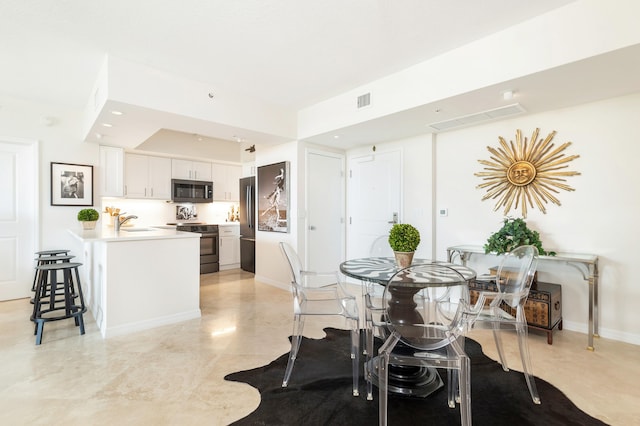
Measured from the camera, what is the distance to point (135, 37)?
2.66 metres


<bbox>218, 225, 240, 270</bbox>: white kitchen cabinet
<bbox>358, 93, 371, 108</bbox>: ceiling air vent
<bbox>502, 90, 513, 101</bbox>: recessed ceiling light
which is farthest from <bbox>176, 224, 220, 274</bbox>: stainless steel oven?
<bbox>502, 90, 513, 101</bbox>: recessed ceiling light

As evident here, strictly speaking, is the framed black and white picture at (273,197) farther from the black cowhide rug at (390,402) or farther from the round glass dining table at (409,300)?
the black cowhide rug at (390,402)

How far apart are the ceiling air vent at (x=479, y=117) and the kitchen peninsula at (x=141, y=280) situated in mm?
3180

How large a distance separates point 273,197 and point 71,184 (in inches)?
116

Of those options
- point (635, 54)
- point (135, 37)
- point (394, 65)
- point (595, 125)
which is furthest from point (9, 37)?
point (595, 125)

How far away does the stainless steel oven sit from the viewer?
19.4 ft

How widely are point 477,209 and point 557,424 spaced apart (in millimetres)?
2450

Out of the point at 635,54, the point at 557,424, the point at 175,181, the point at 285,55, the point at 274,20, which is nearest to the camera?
the point at 557,424

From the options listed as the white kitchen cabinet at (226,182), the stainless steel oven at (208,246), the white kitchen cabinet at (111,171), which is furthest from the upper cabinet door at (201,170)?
the white kitchen cabinet at (111,171)

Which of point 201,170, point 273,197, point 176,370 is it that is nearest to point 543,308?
point 176,370

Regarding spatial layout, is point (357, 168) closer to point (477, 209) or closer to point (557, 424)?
point (477, 209)

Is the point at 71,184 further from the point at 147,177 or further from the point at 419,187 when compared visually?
the point at 419,187

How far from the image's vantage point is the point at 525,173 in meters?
3.43

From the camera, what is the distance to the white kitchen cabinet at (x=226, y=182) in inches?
258
